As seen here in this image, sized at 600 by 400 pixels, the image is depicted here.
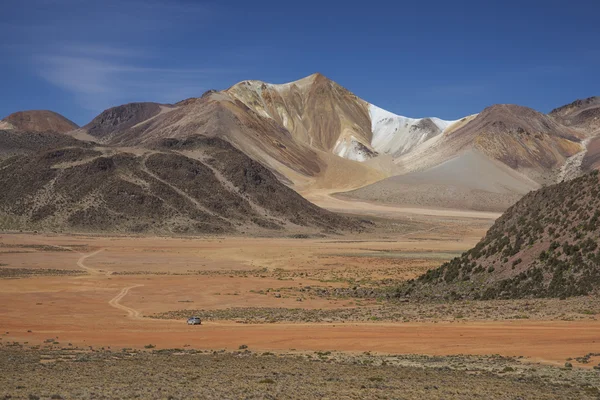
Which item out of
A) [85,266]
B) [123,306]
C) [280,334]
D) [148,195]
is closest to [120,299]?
[123,306]

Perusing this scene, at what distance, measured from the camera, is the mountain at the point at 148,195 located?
9262 cm

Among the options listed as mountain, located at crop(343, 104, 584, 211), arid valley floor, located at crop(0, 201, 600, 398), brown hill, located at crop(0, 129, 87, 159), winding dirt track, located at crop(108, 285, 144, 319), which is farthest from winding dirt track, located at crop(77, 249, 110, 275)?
mountain, located at crop(343, 104, 584, 211)

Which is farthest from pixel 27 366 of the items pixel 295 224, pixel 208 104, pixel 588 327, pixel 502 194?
pixel 208 104

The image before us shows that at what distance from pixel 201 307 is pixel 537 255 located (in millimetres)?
16121

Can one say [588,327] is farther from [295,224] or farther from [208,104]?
[208,104]

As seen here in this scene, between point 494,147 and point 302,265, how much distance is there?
149283 mm

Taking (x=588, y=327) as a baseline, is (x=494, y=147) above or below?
above

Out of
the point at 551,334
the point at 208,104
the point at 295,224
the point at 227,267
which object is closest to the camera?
the point at 551,334

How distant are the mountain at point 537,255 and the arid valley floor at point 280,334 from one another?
1.63 meters

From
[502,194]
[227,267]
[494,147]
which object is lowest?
[227,267]

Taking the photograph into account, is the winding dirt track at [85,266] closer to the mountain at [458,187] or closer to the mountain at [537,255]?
the mountain at [537,255]

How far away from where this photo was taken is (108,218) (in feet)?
305

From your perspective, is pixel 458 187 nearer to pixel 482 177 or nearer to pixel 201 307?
pixel 482 177

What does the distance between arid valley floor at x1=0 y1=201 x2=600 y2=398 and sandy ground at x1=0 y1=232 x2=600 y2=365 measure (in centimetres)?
9
